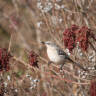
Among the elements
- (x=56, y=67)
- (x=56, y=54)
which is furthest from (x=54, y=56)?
(x=56, y=67)

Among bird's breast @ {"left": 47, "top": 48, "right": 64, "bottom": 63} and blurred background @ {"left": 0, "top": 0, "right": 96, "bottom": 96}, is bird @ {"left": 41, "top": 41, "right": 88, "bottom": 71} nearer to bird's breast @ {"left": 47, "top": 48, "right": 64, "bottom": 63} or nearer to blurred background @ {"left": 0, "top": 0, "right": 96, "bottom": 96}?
bird's breast @ {"left": 47, "top": 48, "right": 64, "bottom": 63}

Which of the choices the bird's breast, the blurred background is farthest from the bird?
the blurred background

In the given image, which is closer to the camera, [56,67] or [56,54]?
[56,67]

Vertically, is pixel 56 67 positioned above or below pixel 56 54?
below

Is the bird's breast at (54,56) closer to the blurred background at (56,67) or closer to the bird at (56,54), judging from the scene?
the bird at (56,54)

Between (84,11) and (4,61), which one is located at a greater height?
(84,11)

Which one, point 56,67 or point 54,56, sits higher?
point 54,56

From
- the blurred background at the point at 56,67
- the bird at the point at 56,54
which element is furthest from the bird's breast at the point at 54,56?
the blurred background at the point at 56,67

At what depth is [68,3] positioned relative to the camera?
22.0 ft

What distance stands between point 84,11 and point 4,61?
232 centimetres

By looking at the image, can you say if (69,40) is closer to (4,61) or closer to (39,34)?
(4,61)

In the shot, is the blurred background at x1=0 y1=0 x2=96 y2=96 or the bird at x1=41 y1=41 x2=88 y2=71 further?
the bird at x1=41 y1=41 x2=88 y2=71

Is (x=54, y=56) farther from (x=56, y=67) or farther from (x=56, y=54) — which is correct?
(x=56, y=67)

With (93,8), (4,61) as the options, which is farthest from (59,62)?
(4,61)
